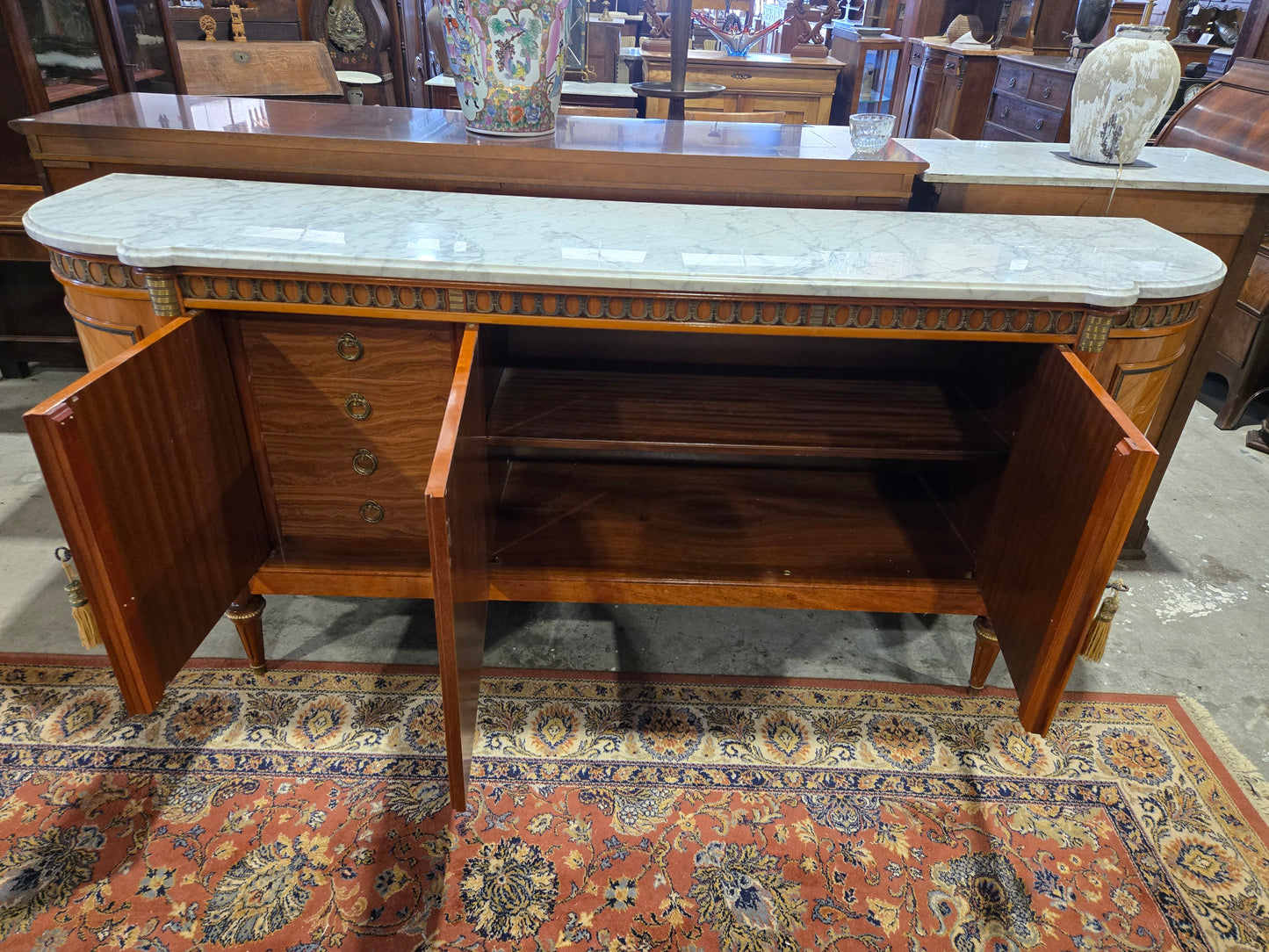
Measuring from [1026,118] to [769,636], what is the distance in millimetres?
3241

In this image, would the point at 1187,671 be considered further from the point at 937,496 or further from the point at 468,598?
the point at 468,598

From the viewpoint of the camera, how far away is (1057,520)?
1.10m

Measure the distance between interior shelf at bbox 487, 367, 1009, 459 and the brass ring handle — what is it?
19 cm

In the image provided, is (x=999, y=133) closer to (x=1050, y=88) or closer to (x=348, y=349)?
(x=1050, y=88)

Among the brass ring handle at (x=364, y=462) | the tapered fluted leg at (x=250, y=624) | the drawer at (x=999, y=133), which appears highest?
the drawer at (x=999, y=133)

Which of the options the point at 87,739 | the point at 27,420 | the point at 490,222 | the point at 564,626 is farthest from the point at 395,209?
the point at 87,739

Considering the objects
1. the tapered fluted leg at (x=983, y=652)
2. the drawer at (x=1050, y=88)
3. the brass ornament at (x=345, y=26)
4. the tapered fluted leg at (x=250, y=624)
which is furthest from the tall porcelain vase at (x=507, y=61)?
Result: the brass ornament at (x=345, y=26)

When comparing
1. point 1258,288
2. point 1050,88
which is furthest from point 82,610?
point 1050,88

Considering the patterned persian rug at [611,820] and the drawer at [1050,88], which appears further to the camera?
the drawer at [1050,88]

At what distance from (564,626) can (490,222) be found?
0.78 metres

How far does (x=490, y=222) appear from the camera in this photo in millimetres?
1287

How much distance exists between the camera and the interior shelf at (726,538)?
1379 millimetres

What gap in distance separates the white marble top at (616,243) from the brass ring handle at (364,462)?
0.31 m

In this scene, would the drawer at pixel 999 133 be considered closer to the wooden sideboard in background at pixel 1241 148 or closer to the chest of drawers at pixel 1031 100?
the chest of drawers at pixel 1031 100
